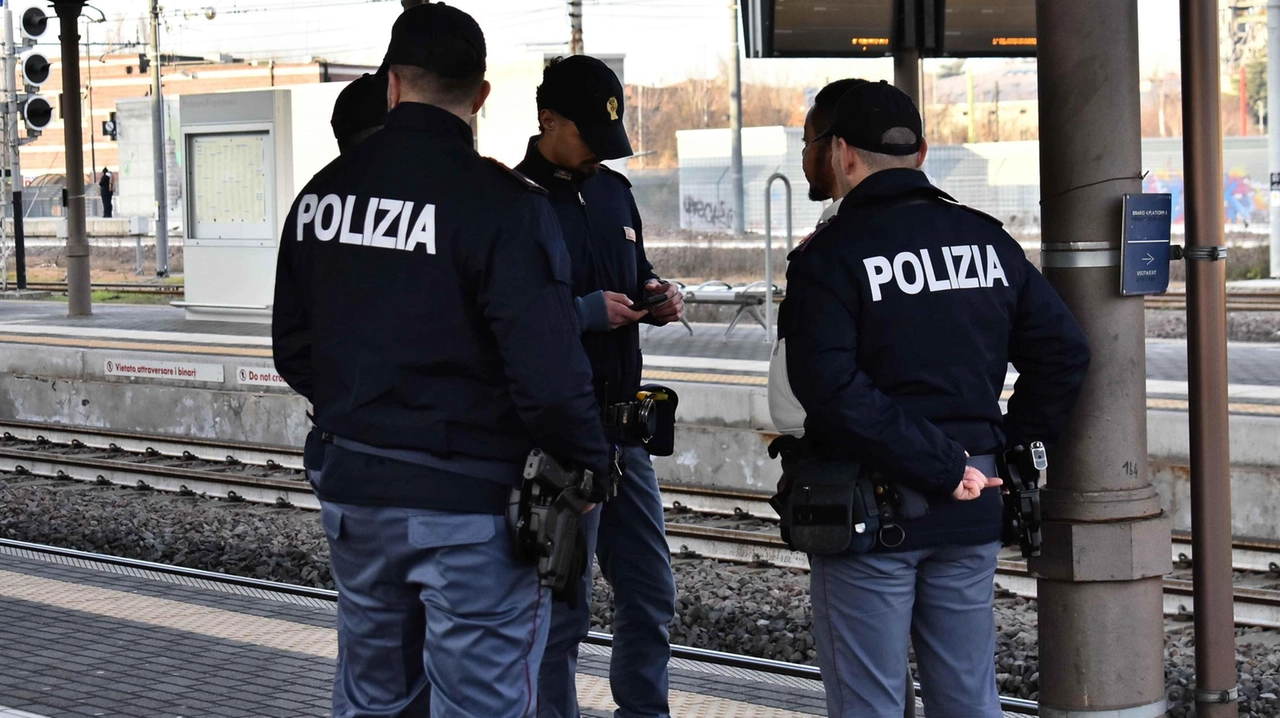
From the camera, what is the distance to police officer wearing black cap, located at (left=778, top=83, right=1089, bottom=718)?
10.9 ft

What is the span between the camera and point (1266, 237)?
2825cm

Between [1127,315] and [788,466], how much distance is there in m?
0.91

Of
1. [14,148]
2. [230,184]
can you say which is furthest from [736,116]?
[230,184]

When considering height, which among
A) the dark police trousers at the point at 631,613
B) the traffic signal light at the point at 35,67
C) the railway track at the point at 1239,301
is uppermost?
the traffic signal light at the point at 35,67

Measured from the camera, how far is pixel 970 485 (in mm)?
3377

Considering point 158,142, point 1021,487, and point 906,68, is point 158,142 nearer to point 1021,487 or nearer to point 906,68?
point 906,68

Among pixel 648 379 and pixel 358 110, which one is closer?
pixel 358 110

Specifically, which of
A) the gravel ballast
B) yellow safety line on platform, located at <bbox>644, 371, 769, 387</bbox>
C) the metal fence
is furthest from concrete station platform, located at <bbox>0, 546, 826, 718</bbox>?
the metal fence

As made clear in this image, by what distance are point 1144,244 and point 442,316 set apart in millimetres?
1684

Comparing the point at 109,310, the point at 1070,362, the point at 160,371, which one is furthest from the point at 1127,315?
the point at 109,310

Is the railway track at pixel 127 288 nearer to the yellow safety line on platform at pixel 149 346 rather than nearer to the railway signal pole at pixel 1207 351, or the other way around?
the yellow safety line on platform at pixel 149 346

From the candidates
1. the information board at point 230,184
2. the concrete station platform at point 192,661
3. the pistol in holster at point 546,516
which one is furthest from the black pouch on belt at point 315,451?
the information board at point 230,184

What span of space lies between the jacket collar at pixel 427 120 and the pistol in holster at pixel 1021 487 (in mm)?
1421

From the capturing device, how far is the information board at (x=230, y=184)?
55.5ft
